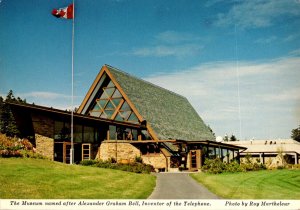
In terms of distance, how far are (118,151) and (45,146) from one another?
6.23 meters

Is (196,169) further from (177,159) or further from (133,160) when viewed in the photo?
(133,160)

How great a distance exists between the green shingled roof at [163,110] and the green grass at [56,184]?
1343 centimetres

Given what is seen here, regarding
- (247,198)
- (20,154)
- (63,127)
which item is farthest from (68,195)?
(63,127)

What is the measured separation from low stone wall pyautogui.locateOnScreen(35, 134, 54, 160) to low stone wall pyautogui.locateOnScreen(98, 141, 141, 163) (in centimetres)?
479

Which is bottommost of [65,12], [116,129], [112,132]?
[112,132]

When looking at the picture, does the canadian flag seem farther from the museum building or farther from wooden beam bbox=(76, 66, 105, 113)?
wooden beam bbox=(76, 66, 105, 113)

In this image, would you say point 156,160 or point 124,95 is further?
point 124,95

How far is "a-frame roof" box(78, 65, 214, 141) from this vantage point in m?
28.0

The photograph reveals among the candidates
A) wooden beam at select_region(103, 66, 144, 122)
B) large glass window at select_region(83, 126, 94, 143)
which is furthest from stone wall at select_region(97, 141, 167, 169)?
wooden beam at select_region(103, 66, 144, 122)

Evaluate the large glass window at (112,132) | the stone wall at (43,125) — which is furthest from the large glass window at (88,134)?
the stone wall at (43,125)

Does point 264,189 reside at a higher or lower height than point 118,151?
lower

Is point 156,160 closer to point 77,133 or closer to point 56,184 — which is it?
point 77,133

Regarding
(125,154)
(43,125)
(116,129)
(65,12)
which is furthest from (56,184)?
(116,129)

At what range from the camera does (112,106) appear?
2852 centimetres
